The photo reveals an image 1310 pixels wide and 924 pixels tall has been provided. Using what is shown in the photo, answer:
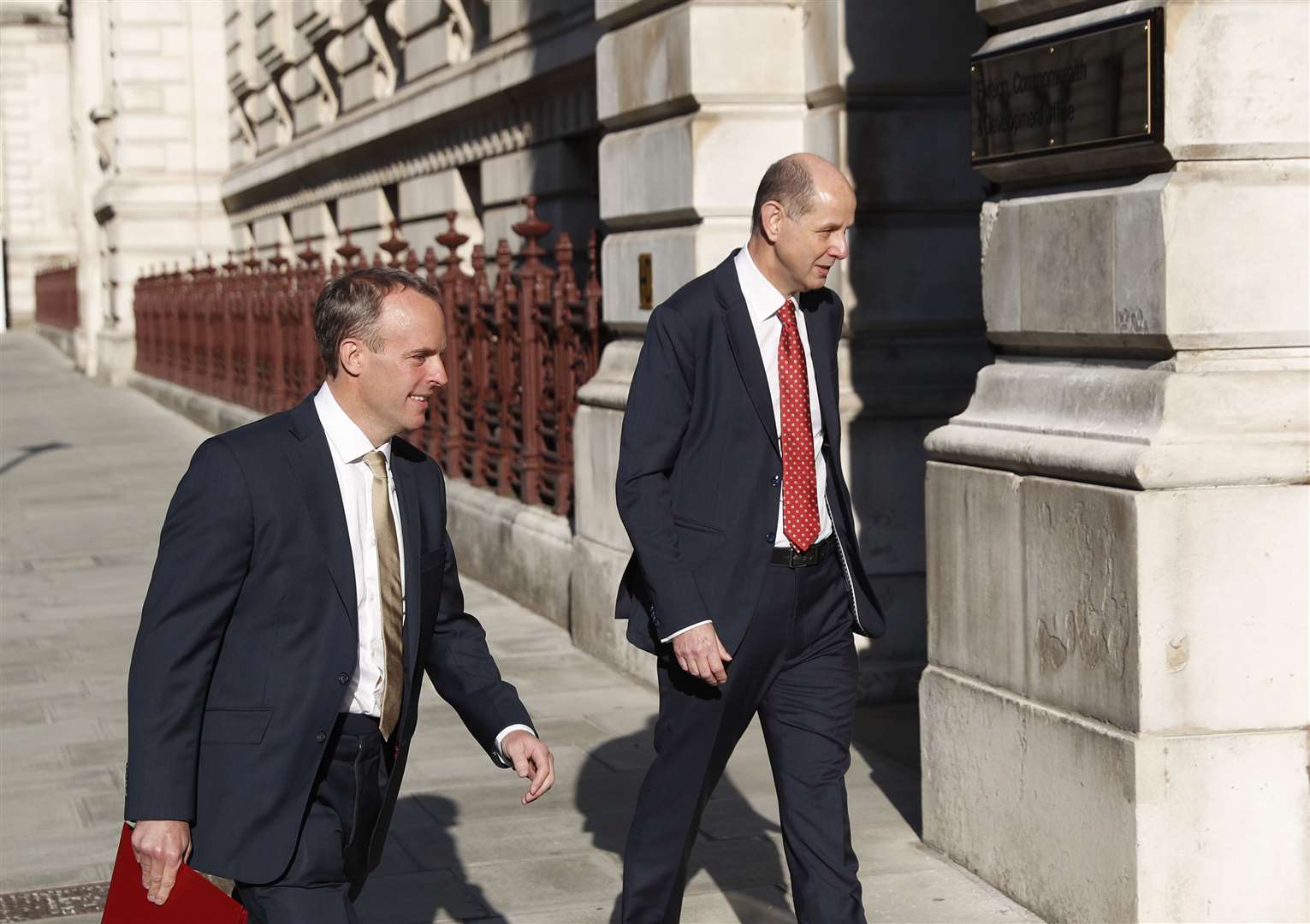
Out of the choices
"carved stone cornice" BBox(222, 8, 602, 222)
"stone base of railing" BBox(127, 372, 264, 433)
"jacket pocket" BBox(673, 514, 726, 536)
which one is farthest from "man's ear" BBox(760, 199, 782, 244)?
"stone base of railing" BBox(127, 372, 264, 433)

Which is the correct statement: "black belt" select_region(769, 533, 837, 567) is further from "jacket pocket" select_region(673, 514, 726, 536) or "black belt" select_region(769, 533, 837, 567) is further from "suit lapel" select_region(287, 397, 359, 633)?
"suit lapel" select_region(287, 397, 359, 633)

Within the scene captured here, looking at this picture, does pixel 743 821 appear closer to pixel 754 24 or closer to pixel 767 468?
pixel 767 468

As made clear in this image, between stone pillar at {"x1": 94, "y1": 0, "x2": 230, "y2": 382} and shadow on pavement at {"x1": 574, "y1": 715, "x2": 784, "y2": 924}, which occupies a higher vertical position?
stone pillar at {"x1": 94, "y1": 0, "x2": 230, "y2": 382}

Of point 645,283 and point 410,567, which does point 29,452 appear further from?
point 410,567

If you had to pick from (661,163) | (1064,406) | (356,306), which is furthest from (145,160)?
(356,306)

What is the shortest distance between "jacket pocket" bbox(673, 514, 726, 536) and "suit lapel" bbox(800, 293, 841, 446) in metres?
0.35

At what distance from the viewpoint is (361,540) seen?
351 centimetres

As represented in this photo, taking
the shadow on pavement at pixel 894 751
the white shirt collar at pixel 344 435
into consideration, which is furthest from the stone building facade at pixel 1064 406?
the white shirt collar at pixel 344 435

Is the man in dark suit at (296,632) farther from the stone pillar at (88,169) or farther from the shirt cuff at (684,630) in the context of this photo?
the stone pillar at (88,169)

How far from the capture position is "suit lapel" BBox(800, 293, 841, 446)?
4531mm

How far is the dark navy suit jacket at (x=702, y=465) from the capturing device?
4336 mm

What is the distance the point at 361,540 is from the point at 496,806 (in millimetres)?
3330

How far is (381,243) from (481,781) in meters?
8.31

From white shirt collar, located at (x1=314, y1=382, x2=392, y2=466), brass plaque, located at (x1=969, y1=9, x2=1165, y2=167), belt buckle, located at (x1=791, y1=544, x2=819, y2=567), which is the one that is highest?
brass plaque, located at (x1=969, y1=9, x2=1165, y2=167)
